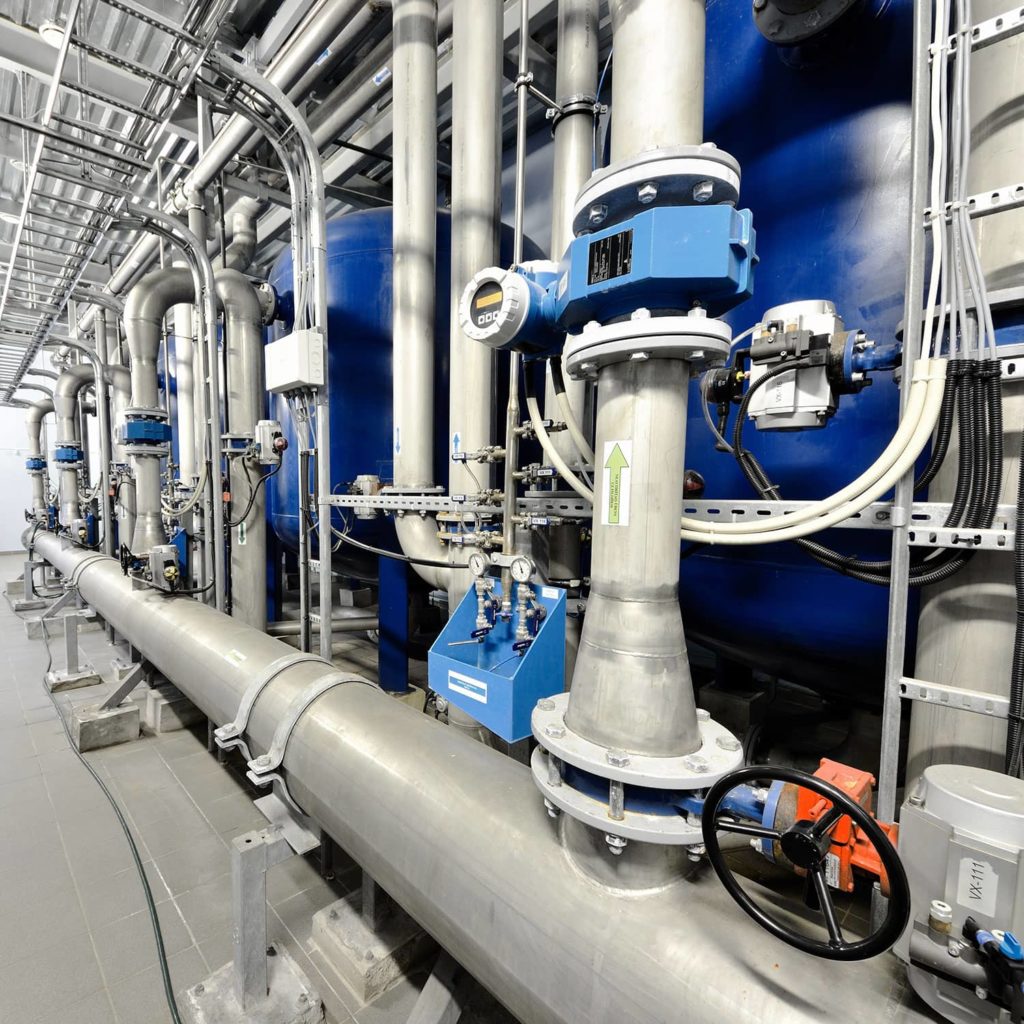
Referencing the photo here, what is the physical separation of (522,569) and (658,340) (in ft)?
1.84

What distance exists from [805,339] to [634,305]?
0.35 metres

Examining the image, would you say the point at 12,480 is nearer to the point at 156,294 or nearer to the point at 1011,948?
the point at 156,294

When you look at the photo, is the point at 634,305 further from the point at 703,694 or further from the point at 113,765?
the point at 113,765

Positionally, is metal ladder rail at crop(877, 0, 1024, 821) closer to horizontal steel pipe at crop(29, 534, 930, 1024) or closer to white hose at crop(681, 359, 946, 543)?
white hose at crop(681, 359, 946, 543)

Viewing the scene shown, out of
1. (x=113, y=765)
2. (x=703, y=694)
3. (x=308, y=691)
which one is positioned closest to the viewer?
Answer: (x=308, y=691)

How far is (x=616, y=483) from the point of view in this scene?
58 centimetres

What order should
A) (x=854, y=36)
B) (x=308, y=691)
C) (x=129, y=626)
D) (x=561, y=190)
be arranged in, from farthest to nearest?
1. (x=129, y=626)
2. (x=561, y=190)
3. (x=308, y=691)
4. (x=854, y=36)

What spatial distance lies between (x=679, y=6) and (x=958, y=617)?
0.84 metres

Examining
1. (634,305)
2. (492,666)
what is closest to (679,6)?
(634,305)

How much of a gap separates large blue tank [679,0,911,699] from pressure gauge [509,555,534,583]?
0.45 m

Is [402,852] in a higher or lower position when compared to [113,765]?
higher

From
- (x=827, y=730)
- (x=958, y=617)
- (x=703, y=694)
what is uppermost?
(x=958, y=617)

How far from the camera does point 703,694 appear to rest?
61.4 inches

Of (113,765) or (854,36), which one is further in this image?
(113,765)
